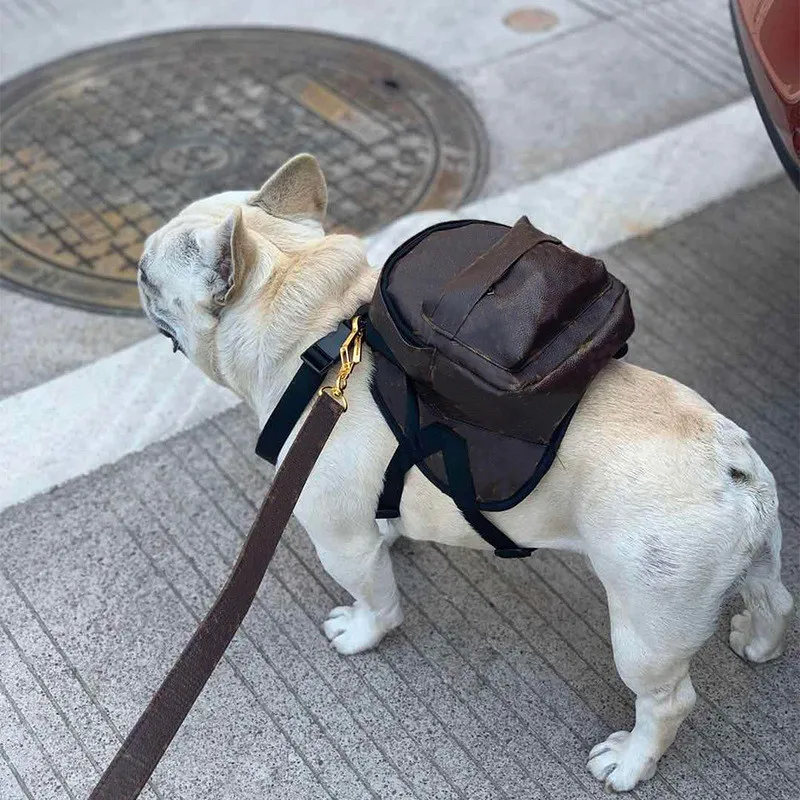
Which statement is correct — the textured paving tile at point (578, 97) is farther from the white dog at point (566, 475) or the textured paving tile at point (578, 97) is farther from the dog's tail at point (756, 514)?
the dog's tail at point (756, 514)

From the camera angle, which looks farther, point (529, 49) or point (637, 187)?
point (529, 49)

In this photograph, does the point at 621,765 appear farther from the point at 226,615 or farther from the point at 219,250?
the point at 219,250

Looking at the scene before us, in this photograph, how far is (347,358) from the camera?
2.59m

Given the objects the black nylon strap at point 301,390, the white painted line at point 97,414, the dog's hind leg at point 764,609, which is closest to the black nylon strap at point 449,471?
the black nylon strap at point 301,390

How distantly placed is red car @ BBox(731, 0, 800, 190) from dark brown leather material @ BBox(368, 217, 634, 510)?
4.08 feet

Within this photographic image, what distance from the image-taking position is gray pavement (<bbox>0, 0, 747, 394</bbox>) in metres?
5.48

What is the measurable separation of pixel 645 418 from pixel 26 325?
2825 millimetres

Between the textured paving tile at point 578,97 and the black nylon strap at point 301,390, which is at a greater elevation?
the black nylon strap at point 301,390

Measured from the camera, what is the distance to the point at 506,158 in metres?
5.30

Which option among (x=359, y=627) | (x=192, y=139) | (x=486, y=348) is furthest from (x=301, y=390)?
(x=192, y=139)

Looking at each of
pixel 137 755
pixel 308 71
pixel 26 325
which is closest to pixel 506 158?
pixel 308 71

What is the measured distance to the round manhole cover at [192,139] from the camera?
4.79 m

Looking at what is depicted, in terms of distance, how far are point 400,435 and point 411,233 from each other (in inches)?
82.1

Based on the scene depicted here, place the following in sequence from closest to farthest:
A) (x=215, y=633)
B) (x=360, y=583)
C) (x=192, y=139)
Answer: (x=215, y=633), (x=360, y=583), (x=192, y=139)
